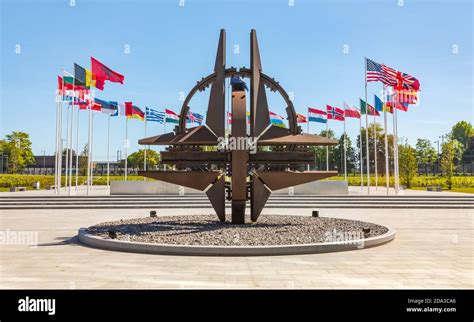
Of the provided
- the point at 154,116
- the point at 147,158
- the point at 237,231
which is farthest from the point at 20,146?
the point at 237,231

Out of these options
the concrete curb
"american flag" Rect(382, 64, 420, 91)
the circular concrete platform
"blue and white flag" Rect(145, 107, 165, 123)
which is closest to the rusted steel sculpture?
the circular concrete platform

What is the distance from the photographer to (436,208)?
2675 cm

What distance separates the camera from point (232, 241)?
38.4 feet

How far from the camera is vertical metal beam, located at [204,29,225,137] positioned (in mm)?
15305

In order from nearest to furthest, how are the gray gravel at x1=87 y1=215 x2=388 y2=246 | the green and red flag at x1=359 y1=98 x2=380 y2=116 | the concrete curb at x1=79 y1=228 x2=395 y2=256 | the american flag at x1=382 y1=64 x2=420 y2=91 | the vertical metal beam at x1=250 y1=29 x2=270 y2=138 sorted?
1. the concrete curb at x1=79 y1=228 x2=395 y2=256
2. the gray gravel at x1=87 y1=215 x2=388 y2=246
3. the vertical metal beam at x1=250 y1=29 x2=270 y2=138
4. the american flag at x1=382 y1=64 x2=420 y2=91
5. the green and red flag at x1=359 y1=98 x2=380 y2=116

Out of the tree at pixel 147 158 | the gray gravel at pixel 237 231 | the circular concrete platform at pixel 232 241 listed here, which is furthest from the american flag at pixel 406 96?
the tree at pixel 147 158

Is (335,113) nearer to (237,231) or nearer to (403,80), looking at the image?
(403,80)

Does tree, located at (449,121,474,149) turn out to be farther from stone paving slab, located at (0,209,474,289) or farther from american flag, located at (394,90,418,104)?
stone paving slab, located at (0,209,474,289)

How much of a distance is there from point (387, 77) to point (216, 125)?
66.4ft

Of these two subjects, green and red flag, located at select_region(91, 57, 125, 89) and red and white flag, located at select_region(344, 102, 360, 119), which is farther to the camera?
red and white flag, located at select_region(344, 102, 360, 119)

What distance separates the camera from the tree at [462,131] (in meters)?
131

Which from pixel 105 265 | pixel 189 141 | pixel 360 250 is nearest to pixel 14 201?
pixel 189 141

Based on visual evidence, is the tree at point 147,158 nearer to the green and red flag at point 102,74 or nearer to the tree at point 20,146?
the tree at point 20,146
